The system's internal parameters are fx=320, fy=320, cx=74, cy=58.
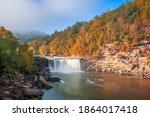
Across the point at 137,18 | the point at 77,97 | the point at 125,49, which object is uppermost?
the point at 137,18

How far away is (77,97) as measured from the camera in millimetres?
6250

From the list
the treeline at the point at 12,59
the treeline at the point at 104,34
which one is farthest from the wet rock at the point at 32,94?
the treeline at the point at 104,34

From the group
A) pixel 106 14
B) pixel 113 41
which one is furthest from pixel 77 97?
pixel 106 14

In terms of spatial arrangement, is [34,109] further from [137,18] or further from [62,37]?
[62,37]

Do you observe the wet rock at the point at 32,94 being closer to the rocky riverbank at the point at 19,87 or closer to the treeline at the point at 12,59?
the rocky riverbank at the point at 19,87

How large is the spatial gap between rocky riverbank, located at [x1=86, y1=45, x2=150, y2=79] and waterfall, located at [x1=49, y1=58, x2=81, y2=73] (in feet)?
1.83

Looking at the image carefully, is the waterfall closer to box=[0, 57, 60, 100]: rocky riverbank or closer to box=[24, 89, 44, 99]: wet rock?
box=[0, 57, 60, 100]: rocky riverbank

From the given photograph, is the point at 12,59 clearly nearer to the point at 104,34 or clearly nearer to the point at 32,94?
the point at 32,94

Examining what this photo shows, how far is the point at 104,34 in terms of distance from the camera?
15.5m

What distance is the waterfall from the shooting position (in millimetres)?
12164

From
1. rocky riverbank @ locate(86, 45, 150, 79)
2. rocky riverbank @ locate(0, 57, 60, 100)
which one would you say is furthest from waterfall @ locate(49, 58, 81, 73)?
rocky riverbank @ locate(0, 57, 60, 100)

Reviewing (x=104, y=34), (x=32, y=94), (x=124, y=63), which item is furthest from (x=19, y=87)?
(x=104, y=34)

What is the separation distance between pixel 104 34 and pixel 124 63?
3.07 metres

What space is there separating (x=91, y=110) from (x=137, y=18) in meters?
13.2
